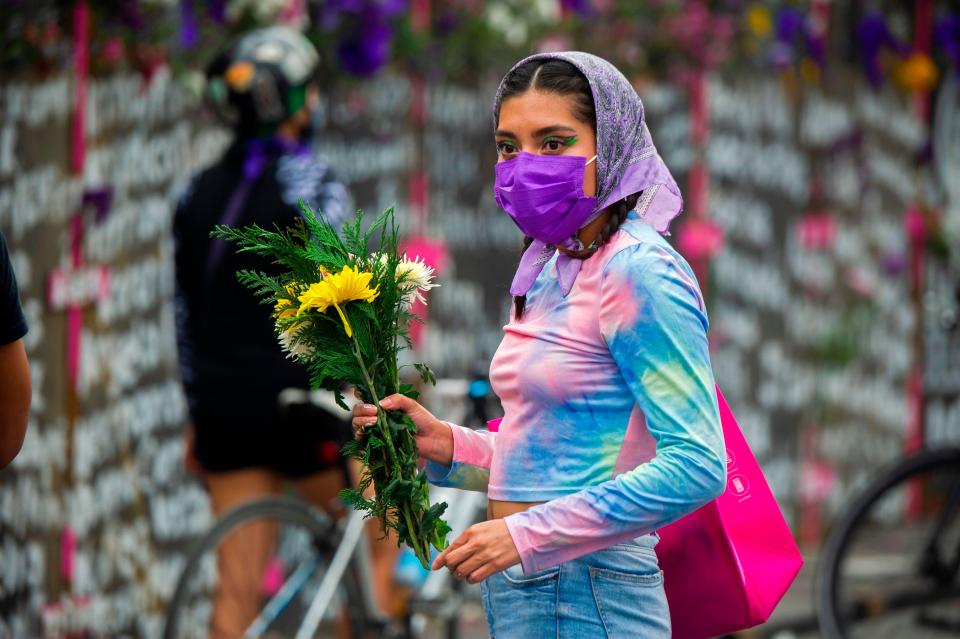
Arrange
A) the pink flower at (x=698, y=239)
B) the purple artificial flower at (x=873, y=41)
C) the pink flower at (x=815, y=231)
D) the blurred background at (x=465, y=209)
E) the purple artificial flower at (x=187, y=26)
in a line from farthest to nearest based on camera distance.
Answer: the purple artificial flower at (x=873, y=41) < the pink flower at (x=815, y=231) < the pink flower at (x=698, y=239) < the purple artificial flower at (x=187, y=26) < the blurred background at (x=465, y=209)

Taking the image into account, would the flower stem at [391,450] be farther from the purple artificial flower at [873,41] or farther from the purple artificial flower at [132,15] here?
the purple artificial flower at [873,41]

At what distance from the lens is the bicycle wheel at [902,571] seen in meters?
5.09

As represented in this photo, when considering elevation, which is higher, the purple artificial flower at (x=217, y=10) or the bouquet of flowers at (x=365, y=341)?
the purple artificial flower at (x=217, y=10)

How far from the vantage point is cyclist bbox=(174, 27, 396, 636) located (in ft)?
13.9

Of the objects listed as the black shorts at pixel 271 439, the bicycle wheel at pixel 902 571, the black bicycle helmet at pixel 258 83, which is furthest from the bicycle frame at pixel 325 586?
the bicycle wheel at pixel 902 571

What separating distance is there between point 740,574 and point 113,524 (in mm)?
3143

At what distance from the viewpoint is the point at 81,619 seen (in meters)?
4.88

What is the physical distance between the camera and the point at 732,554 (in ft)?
7.93

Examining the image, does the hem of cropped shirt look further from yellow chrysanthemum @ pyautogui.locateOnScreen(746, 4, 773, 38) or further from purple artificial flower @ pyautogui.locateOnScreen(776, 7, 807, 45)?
purple artificial flower @ pyautogui.locateOnScreen(776, 7, 807, 45)

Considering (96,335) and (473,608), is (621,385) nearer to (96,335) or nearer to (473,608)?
(96,335)

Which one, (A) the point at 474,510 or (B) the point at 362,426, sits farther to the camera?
(A) the point at 474,510

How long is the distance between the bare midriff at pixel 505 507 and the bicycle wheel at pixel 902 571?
116 inches

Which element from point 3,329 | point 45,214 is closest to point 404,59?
point 45,214

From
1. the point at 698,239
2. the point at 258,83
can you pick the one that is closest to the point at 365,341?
the point at 258,83
